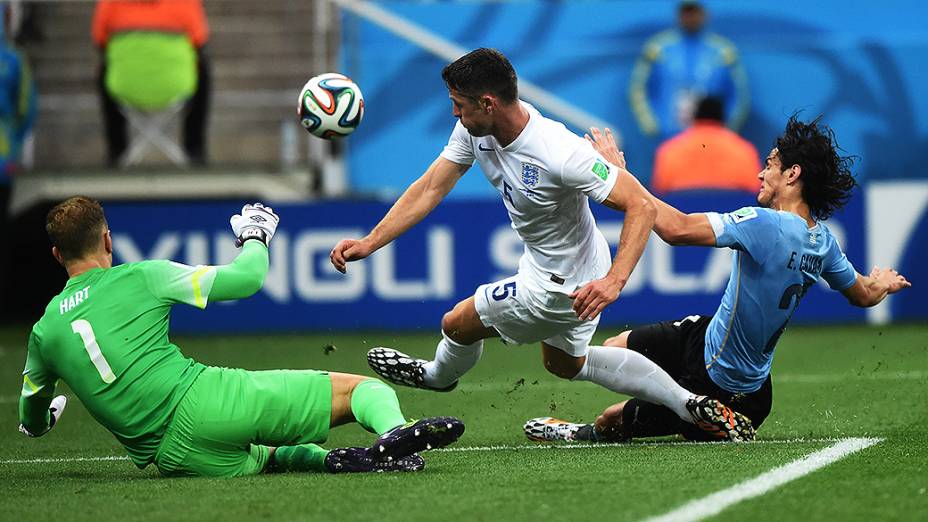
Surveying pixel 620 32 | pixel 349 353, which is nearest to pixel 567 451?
pixel 349 353

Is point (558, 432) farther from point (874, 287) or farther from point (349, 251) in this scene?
point (874, 287)

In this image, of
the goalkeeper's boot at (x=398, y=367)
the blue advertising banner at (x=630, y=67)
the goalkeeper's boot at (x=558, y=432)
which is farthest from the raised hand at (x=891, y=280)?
the blue advertising banner at (x=630, y=67)

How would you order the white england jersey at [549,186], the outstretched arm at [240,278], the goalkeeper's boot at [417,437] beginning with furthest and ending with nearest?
1. the white england jersey at [549,186]
2. the outstretched arm at [240,278]
3. the goalkeeper's boot at [417,437]

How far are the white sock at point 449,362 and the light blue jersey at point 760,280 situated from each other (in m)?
1.12

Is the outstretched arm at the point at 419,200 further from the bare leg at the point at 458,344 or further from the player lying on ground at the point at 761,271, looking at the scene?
the player lying on ground at the point at 761,271

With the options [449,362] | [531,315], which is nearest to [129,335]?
[449,362]

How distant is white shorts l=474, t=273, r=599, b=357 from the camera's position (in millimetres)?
7215

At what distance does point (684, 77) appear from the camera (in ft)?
51.2

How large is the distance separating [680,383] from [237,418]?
227cm

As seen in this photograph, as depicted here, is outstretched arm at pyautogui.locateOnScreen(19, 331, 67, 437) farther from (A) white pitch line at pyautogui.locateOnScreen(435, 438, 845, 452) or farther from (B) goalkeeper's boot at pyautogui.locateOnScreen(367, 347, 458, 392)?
(A) white pitch line at pyautogui.locateOnScreen(435, 438, 845, 452)

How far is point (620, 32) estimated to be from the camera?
1636 centimetres

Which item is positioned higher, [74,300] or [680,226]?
[680,226]

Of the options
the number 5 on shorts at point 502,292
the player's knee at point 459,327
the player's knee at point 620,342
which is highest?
the number 5 on shorts at point 502,292

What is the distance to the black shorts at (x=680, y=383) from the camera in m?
7.26
